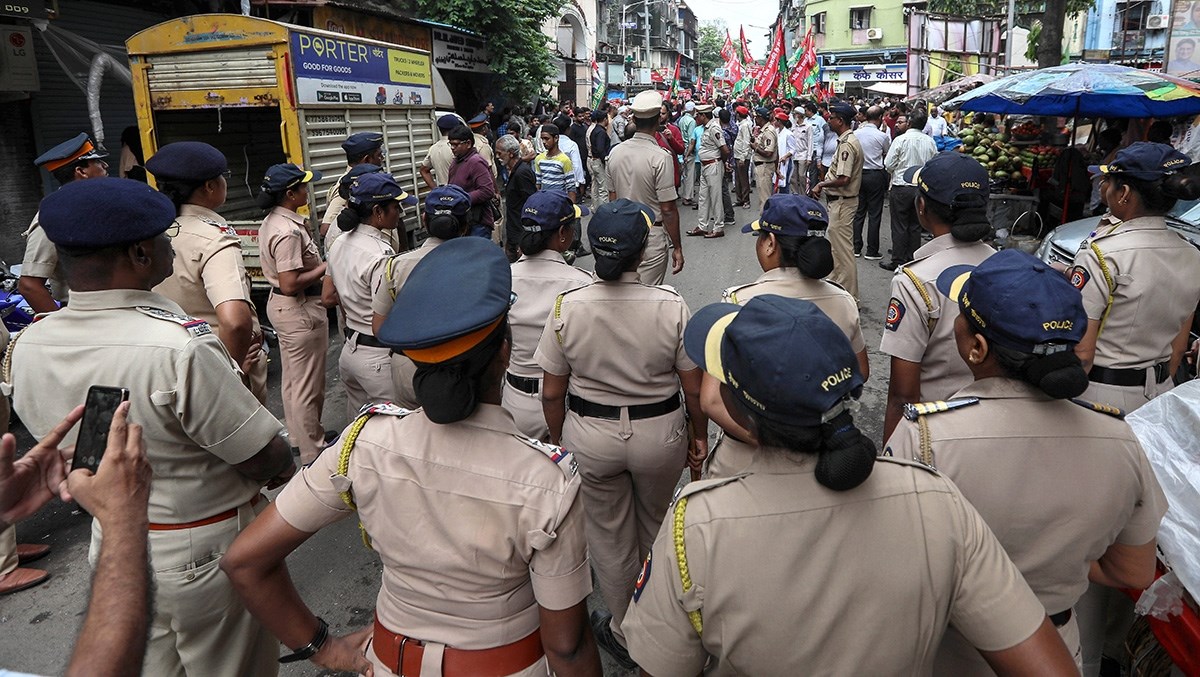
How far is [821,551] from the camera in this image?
132 centimetres

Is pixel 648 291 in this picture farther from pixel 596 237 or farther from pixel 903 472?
pixel 903 472

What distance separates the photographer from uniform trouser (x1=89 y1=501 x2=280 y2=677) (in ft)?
6.93

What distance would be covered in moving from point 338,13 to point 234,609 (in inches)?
459

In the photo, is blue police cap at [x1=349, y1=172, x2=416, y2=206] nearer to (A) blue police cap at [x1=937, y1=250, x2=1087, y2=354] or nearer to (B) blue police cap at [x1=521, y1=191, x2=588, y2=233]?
(B) blue police cap at [x1=521, y1=191, x2=588, y2=233]

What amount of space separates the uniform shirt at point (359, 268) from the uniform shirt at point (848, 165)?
16.9 ft

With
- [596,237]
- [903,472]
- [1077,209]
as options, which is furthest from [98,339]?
[1077,209]

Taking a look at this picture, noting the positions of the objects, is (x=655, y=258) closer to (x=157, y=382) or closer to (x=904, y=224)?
(x=157, y=382)

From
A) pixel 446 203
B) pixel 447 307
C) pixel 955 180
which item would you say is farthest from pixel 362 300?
pixel 955 180

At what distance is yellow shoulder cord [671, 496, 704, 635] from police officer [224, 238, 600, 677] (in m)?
0.27

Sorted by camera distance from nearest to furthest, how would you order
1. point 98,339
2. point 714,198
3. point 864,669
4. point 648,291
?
point 864,669, point 98,339, point 648,291, point 714,198

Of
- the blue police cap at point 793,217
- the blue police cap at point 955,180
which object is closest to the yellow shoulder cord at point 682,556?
the blue police cap at point 793,217

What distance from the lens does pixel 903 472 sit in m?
1.41

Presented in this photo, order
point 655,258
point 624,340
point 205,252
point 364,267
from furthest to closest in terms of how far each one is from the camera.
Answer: point 655,258, point 364,267, point 205,252, point 624,340

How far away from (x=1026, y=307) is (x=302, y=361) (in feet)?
13.2
